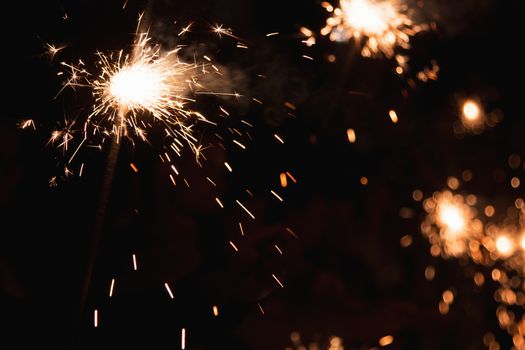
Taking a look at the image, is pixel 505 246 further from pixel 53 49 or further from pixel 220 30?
pixel 53 49

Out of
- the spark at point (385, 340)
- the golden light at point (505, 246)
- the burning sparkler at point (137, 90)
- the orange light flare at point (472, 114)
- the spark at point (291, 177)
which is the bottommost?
the spark at point (385, 340)

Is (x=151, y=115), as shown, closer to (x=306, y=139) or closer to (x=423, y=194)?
(x=306, y=139)

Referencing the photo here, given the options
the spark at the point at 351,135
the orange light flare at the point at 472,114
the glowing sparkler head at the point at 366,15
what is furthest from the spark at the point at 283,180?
the orange light flare at the point at 472,114

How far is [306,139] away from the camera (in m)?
2.29

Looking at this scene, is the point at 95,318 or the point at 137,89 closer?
the point at 137,89

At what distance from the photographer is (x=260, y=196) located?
2.02 m

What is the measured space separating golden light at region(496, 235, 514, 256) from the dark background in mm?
215

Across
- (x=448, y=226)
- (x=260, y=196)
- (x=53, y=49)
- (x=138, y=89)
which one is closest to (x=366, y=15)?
(x=260, y=196)

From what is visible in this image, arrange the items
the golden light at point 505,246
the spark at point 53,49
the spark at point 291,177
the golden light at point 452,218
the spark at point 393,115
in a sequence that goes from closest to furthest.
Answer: the spark at point 53,49 < the spark at point 291,177 < the spark at point 393,115 < the golden light at point 452,218 < the golden light at point 505,246

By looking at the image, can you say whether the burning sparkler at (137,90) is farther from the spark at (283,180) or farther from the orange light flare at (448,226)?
the orange light flare at (448,226)

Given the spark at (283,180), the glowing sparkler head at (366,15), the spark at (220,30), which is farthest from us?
the spark at (283,180)

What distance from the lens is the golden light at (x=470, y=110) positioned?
124 inches

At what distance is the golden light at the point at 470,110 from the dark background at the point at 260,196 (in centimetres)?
9

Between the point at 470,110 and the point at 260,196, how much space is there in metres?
1.86
